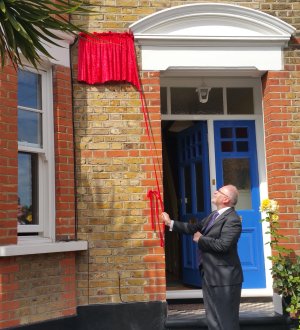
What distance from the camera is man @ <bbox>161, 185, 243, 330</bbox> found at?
460 cm

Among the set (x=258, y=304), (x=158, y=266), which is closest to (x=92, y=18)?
(x=158, y=266)

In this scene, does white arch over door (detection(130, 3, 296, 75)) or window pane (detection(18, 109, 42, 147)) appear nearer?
window pane (detection(18, 109, 42, 147))

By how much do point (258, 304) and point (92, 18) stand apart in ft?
14.0

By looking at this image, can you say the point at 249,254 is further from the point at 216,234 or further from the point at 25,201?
the point at 25,201

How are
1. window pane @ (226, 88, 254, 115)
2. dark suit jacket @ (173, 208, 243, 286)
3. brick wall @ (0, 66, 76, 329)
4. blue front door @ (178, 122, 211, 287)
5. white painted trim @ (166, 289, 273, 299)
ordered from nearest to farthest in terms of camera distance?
dark suit jacket @ (173, 208, 243, 286)
brick wall @ (0, 66, 76, 329)
white painted trim @ (166, 289, 273, 299)
blue front door @ (178, 122, 211, 287)
window pane @ (226, 88, 254, 115)

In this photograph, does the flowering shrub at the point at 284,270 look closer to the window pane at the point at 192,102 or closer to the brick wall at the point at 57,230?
the window pane at the point at 192,102

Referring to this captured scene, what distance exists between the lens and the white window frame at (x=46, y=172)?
5.62 m

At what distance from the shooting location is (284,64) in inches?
246

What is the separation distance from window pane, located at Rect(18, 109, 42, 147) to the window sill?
1.12 meters

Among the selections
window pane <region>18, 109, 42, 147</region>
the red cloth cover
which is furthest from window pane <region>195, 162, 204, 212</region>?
window pane <region>18, 109, 42, 147</region>

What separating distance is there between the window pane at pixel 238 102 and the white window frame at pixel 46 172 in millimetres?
2625

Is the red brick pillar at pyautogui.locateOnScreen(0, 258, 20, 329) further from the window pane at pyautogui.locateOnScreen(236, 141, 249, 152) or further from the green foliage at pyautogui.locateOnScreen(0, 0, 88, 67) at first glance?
the window pane at pyautogui.locateOnScreen(236, 141, 249, 152)

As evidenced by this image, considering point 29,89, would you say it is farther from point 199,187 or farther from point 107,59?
point 199,187

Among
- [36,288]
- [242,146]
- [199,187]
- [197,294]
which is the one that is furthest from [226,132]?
[36,288]
